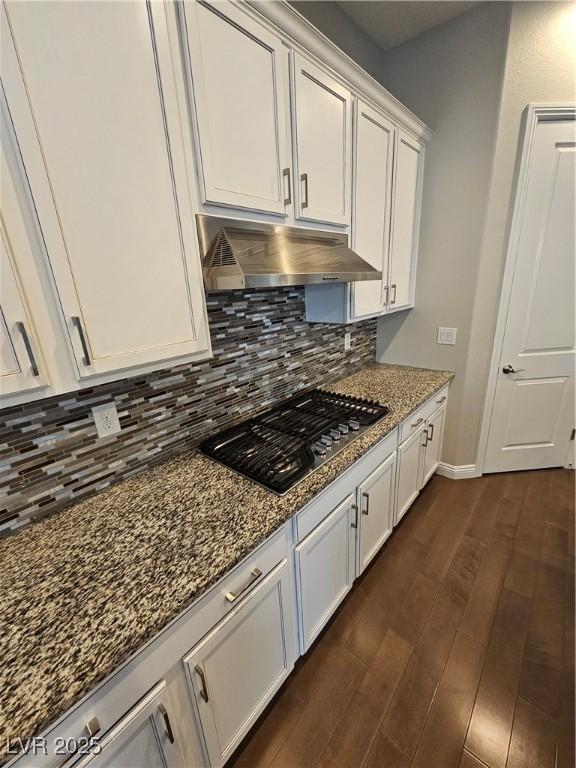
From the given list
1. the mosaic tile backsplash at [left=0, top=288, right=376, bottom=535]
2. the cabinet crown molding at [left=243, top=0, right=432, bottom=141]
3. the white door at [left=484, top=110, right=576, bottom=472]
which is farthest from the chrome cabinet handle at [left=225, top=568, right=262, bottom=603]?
the white door at [left=484, top=110, right=576, bottom=472]

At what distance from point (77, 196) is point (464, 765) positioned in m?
2.08

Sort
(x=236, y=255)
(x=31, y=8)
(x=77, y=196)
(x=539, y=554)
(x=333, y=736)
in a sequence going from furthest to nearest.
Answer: (x=539, y=554), (x=333, y=736), (x=236, y=255), (x=77, y=196), (x=31, y=8)

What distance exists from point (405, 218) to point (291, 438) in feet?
5.34

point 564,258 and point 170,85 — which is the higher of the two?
point 170,85

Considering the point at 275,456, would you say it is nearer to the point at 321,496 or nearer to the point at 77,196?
Answer: the point at 321,496

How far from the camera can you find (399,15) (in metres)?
1.81

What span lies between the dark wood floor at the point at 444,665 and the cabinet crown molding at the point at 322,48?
2439mm

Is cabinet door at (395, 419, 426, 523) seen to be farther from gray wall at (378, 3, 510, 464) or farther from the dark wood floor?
gray wall at (378, 3, 510, 464)

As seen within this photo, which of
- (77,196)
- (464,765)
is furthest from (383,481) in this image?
(77,196)

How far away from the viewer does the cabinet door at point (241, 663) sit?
870mm

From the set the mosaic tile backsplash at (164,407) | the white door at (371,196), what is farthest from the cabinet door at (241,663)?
the white door at (371,196)

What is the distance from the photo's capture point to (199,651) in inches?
32.5

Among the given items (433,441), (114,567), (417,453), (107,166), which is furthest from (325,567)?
(107,166)

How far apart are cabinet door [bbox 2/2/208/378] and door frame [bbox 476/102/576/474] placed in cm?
205
